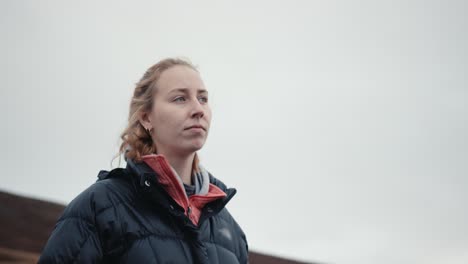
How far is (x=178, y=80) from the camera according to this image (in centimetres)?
220

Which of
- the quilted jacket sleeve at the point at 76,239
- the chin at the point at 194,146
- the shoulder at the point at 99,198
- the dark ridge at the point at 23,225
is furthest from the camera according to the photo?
the dark ridge at the point at 23,225

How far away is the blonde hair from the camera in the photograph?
7.13 ft

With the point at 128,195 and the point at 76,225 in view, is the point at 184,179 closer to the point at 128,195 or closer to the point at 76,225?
the point at 128,195

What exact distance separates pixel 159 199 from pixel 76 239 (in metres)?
0.30

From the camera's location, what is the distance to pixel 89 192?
1.97m

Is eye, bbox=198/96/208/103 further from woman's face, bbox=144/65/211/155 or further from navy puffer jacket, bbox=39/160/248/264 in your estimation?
navy puffer jacket, bbox=39/160/248/264

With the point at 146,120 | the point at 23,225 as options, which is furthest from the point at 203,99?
the point at 23,225

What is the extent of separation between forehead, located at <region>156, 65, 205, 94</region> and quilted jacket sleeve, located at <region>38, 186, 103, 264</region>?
513 mm

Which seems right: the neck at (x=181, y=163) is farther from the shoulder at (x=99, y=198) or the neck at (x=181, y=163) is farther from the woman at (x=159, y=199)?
the shoulder at (x=99, y=198)

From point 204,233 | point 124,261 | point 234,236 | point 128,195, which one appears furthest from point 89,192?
point 234,236

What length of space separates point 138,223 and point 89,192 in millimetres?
196

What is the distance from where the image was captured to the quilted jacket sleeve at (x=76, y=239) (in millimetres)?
1791

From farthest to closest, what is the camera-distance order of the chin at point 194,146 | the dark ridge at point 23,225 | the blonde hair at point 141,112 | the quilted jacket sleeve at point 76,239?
the dark ridge at point 23,225 < the blonde hair at point 141,112 < the chin at point 194,146 < the quilted jacket sleeve at point 76,239

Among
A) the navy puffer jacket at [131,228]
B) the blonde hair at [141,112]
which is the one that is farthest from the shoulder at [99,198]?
the blonde hair at [141,112]
